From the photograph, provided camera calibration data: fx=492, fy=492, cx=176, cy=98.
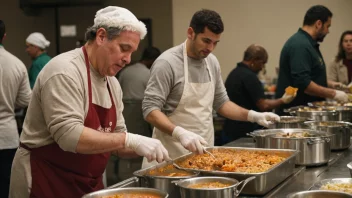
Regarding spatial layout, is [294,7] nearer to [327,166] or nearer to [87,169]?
[327,166]

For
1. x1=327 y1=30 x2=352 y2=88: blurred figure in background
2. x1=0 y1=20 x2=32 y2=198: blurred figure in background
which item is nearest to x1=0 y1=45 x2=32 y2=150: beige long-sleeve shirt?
x1=0 y1=20 x2=32 y2=198: blurred figure in background

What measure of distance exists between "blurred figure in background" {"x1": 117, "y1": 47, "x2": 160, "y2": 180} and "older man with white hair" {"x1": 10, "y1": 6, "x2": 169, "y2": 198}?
3.30 meters

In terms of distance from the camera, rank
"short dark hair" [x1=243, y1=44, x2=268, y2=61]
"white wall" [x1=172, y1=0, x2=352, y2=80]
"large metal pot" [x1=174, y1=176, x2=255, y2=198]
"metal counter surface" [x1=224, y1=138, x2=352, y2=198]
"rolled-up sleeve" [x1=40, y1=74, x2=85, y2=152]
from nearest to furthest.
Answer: "large metal pot" [x1=174, y1=176, x2=255, y2=198], "rolled-up sleeve" [x1=40, y1=74, x2=85, y2=152], "metal counter surface" [x1=224, y1=138, x2=352, y2=198], "short dark hair" [x1=243, y1=44, x2=268, y2=61], "white wall" [x1=172, y1=0, x2=352, y2=80]

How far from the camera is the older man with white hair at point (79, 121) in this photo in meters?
1.98

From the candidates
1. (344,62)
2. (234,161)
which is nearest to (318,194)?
(234,161)

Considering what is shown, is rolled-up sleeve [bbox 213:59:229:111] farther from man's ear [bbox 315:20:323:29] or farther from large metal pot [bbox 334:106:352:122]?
man's ear [bbox 315:20:323:29]

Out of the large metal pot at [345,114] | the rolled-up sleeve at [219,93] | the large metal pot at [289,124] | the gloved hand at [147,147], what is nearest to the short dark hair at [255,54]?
the large metal pot at [345,114]

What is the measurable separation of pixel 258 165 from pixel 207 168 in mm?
234

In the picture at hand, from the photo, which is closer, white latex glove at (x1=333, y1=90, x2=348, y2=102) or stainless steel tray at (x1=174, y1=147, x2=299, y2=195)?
stainless steel tray at (x1=174, y1=147, x2=299, y2=195)

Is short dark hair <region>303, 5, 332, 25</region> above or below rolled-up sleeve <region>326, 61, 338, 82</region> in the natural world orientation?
above

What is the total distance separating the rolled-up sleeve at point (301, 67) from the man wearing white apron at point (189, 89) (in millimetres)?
1081

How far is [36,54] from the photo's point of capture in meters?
6.12

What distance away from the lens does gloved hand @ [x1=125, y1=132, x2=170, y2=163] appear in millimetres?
1995

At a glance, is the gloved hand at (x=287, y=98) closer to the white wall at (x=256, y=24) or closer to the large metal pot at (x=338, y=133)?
the large metal pot at (x=338, y=133)
